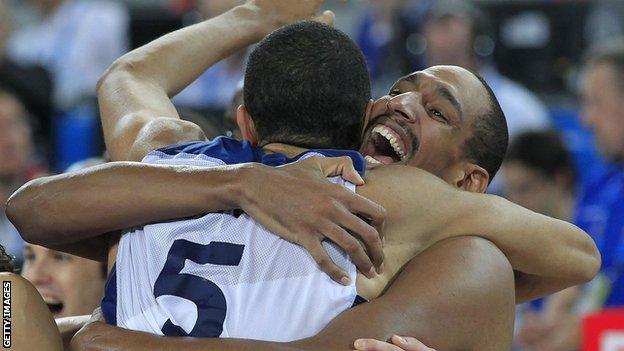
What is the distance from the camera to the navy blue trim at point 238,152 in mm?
3139

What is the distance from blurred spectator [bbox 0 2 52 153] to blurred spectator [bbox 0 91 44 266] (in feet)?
1.55

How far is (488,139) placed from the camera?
11.6ft

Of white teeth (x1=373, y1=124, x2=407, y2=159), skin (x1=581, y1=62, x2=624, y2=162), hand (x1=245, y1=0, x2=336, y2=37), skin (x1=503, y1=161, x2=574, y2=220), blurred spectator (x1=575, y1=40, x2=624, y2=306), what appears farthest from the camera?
skin (x1=503, y1=161, x2=574, y2=220)

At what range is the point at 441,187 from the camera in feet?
10.5

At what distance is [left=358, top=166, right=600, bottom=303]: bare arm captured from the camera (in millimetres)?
3150

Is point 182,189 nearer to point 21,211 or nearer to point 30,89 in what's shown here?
point 21,211

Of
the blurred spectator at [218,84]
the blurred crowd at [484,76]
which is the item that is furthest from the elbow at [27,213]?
the blurred spectator at [218,84]

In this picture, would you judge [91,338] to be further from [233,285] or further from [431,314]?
[431,314]

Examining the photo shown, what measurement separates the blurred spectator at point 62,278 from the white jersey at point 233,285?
1208 millimetres

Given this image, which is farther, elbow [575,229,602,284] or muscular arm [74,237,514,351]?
elbow [575,229,602,284]

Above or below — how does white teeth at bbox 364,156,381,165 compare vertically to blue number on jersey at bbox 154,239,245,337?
above

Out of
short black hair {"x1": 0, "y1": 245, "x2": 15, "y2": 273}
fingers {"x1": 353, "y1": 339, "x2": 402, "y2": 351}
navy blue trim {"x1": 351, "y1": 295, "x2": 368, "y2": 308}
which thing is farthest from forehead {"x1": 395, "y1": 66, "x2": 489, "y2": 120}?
short black hair {"x1": 0, "y1": 245, "x2": 15, "y2": 273}

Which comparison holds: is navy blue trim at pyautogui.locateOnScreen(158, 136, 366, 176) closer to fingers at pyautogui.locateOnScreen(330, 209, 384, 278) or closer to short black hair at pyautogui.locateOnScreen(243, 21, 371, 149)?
short black hair at pyautogui.locateOnScreen(243, 21, 371, 149)

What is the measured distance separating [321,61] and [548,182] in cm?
435
